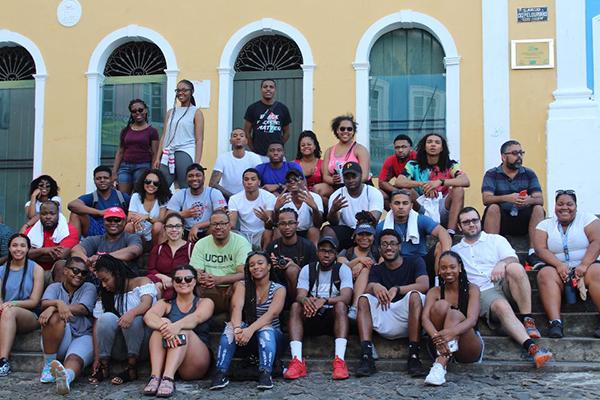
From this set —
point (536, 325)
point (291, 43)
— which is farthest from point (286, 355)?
point (291, 43)

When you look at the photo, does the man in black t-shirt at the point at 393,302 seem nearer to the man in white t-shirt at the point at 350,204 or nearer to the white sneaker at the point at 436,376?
the white sneaker at the point at 436,376

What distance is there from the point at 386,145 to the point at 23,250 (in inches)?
221

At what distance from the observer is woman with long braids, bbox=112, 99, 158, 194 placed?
10.7 metres

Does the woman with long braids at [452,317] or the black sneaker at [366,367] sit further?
the black sneaker at [366,367]

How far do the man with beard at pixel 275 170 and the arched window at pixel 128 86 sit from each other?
3.41 meters

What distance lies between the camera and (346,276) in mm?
7965

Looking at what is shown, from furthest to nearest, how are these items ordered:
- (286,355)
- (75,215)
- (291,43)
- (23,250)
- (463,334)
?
1. (291,43)
2. (75,215)
3. (23,250)
4. (286,355)
5. (463,334)

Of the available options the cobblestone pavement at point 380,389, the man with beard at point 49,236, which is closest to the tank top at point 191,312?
the cobblestone pavement at point 380,389

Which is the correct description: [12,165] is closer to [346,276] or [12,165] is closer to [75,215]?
[75,215]

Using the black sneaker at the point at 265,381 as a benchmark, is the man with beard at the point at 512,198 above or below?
above

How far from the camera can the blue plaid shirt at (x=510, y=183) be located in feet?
30.2

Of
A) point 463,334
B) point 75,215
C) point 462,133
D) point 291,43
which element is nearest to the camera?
point 463,334

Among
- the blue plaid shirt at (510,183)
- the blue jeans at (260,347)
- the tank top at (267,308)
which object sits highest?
the blue plaid shirt at (510,183)

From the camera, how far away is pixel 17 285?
8508 millimetres
